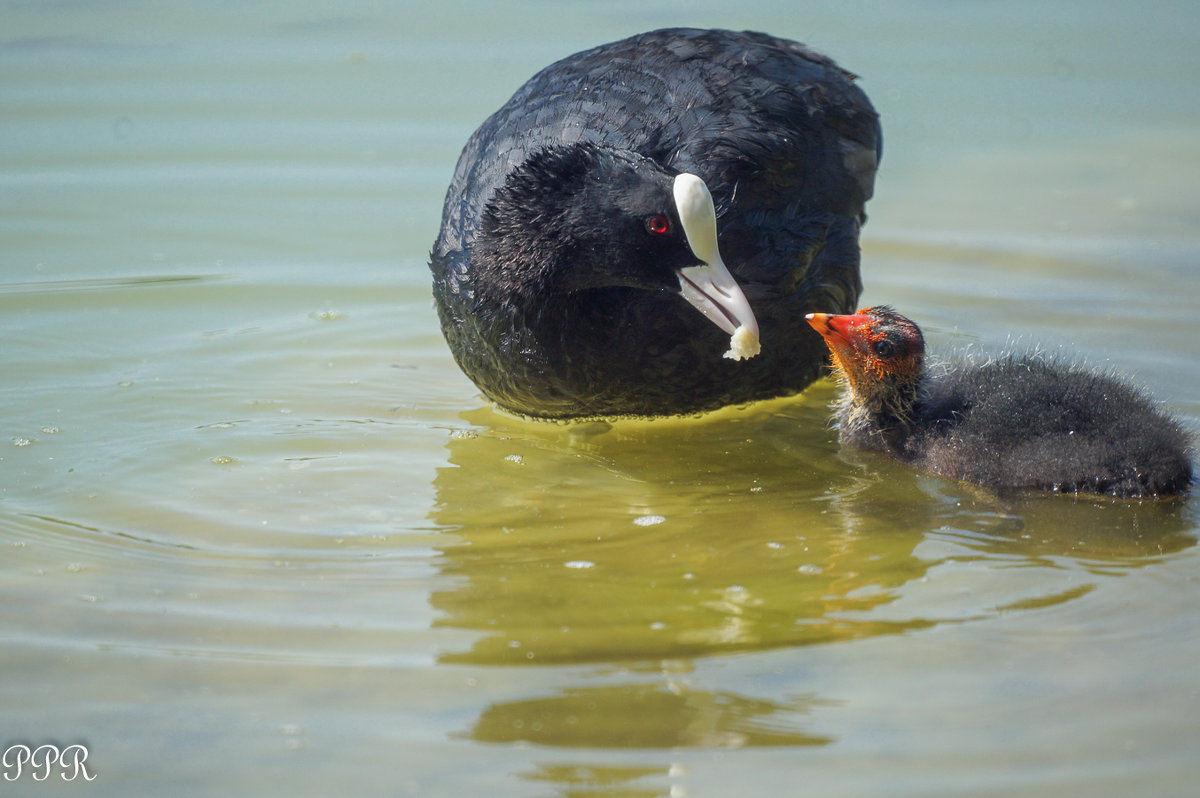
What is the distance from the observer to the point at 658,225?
4.08 meters

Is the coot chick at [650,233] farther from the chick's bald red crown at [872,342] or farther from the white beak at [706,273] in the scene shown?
the chick's bald red crown at [872,342]

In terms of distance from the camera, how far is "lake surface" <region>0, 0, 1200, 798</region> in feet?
9.58

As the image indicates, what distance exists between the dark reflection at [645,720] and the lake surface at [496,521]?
0.04 ft

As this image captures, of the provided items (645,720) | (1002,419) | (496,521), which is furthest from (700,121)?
(645,720)

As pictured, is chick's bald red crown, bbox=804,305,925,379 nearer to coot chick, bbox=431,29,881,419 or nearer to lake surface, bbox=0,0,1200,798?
coot chick, bbox=431,29,881,419

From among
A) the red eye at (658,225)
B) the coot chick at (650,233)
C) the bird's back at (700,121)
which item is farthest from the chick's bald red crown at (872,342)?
the red eye at (658,225)

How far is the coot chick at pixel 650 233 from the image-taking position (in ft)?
13.6

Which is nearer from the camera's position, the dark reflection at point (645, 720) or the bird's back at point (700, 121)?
the dark reflection at point (645, 720)

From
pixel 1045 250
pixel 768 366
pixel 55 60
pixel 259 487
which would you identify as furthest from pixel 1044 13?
pixel 259 487

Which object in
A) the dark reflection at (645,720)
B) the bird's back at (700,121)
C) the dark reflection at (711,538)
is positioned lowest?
the dark reflection at (645,720)

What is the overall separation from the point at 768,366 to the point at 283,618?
2.07 metres

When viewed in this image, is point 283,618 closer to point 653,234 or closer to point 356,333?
point 653,234

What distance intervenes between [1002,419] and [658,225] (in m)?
1.33

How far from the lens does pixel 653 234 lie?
13.5 ft
